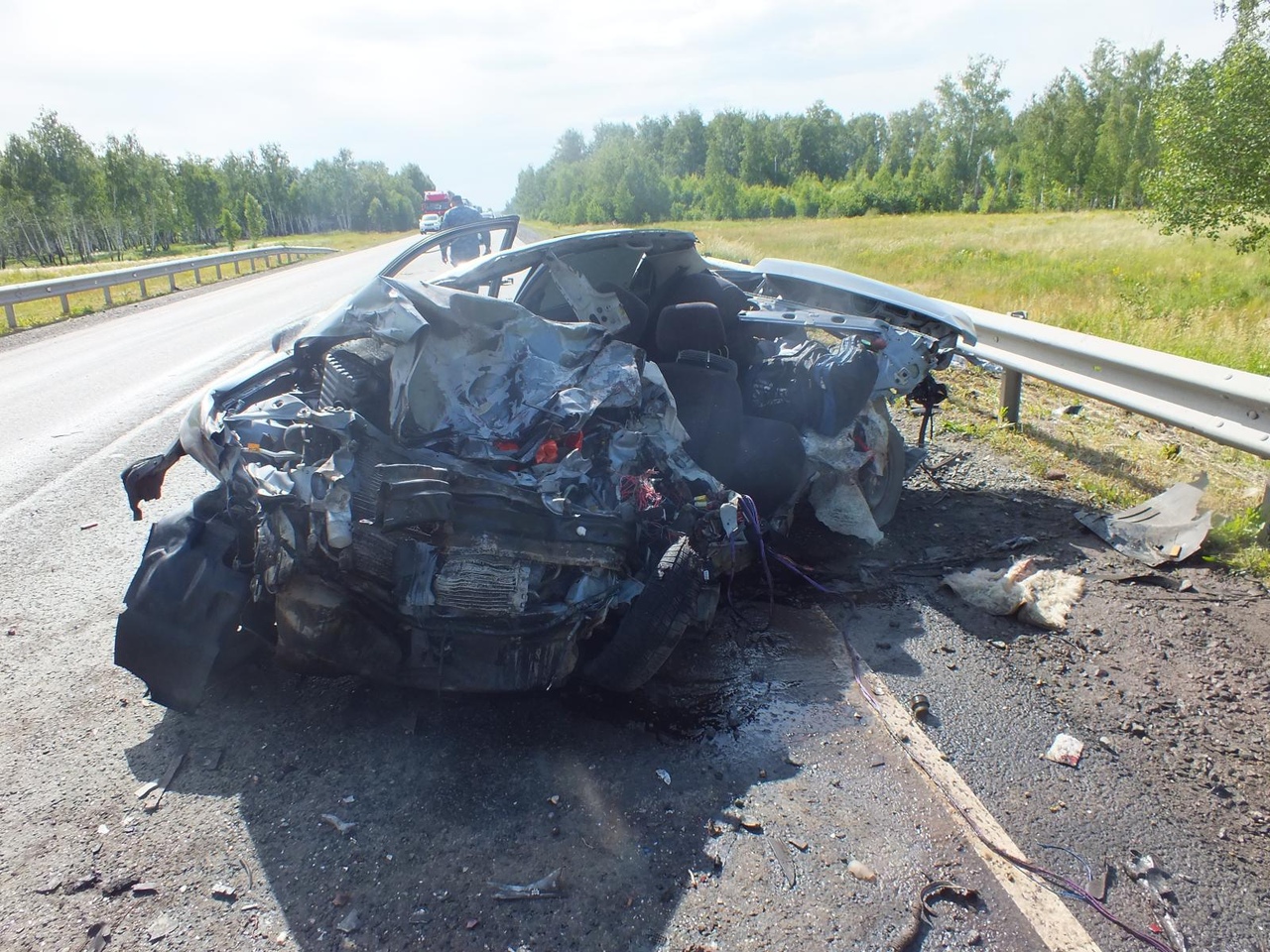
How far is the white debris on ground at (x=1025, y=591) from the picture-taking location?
3658mm

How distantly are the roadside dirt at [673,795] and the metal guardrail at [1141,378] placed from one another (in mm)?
945

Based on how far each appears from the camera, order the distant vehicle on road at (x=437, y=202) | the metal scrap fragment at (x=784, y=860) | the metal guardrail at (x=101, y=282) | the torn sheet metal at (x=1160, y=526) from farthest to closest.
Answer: the distant vehicle on road at (x=437, y=202)
the metal guardrail at (x=101, y=282)
the torn sheet metal at (x=1160, y=526)
the metal scrap fragment at (x=784, y=860)

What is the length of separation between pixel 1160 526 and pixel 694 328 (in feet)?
8.72

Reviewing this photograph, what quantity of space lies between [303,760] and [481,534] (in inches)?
38.1

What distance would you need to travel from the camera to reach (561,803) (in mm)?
2578

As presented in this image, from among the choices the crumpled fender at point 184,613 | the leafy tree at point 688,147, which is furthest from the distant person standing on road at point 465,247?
the leafy tree at point 688,147

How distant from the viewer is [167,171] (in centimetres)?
6888

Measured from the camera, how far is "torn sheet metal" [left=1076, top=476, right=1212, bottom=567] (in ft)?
13.4

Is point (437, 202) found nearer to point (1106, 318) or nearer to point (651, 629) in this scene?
point (1106, 318)

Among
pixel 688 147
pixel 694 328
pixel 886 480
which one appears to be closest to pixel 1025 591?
pixel 886 480

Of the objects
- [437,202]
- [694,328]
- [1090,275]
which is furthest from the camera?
[437,202]

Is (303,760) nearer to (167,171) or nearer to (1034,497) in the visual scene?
(1034,497)

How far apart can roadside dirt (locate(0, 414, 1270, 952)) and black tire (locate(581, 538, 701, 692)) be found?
0.17 meters

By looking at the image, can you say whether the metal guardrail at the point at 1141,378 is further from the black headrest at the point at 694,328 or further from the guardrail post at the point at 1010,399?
the black headrest at the point at 694,328
